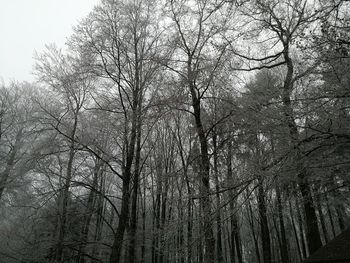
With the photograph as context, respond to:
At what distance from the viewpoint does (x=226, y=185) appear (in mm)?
6070

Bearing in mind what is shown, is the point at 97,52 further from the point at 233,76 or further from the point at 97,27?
the point at 233,76

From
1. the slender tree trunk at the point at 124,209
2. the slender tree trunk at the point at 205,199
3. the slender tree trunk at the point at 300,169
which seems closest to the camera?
the slender tree trunk at the point at 300,169

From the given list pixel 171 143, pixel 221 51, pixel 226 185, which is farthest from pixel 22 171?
A: pixel 171 143

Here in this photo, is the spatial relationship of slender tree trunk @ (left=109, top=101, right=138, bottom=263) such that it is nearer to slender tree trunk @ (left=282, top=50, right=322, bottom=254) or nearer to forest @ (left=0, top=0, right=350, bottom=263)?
forest @ (left=0, top=0, right=350, bottom=263)

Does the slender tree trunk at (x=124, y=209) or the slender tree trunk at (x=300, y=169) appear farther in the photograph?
the slender tree trunk at (x=124, y=209)

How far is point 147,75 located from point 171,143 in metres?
9.30

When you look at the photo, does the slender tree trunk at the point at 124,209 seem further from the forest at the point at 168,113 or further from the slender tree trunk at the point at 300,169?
the slender tree trunk at the point at 300,169

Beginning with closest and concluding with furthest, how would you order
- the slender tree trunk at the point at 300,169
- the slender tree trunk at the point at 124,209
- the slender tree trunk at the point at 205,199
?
the slender tree trunk at the point at 300,169, the slender tree trunk at the point at 205,199, the slender tree trunk at the point at 124,209

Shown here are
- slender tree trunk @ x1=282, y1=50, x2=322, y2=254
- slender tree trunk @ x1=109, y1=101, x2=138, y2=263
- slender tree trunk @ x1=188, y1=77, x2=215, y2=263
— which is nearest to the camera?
slender tree trunk @ x1=282, y1=50, x2=322, y2=254

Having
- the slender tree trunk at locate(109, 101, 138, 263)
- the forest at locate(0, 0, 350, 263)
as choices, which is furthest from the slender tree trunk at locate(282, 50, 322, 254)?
the slender tree trunk at locate(109, 101, 138, 263)

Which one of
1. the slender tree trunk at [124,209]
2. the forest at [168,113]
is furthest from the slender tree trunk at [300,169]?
the slender tree trunk at [124,209]

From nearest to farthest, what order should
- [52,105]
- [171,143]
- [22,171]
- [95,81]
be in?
[22,171] < [95,81] < [52,105] < [171,143]

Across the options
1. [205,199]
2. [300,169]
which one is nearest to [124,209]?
[205,199]

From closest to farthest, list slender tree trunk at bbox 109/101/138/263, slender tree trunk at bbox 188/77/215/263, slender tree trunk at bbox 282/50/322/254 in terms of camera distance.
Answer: slender tree trunk at bbox 282/50/322/254 → slender tree trunk at bbox 188/77/215/263 → slender tree trunk at bbox 109/101/138/263
